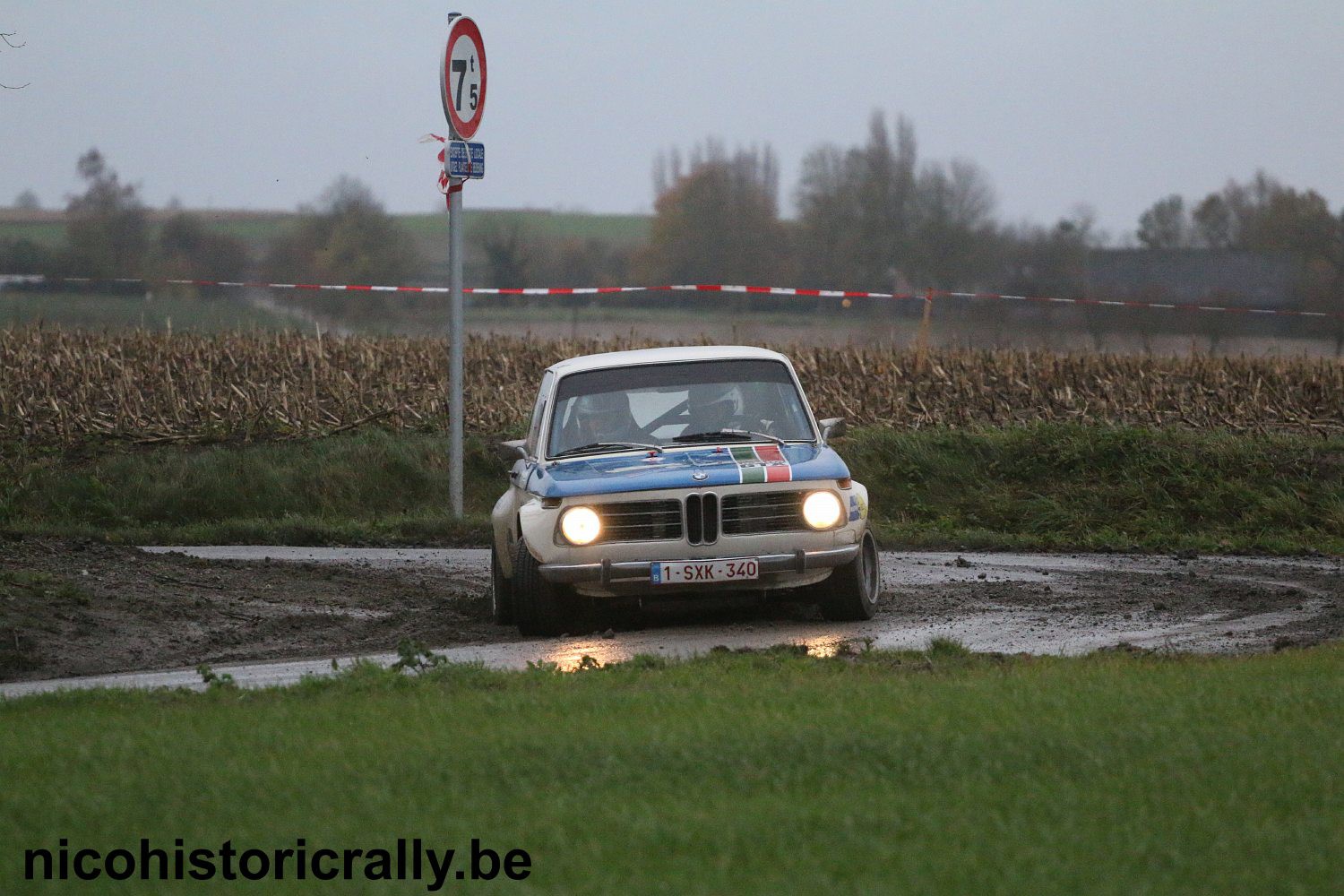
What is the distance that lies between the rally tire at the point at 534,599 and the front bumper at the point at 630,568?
0.12 m

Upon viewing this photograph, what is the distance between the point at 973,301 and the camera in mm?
32781

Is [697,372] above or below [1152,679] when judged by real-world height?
above

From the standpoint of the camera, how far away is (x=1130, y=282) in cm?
3984

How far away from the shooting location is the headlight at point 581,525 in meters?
10.6

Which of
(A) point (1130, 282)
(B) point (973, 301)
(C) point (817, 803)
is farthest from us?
(A) point (1130, 282)

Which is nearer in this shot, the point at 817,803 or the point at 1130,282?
the point at 817,803

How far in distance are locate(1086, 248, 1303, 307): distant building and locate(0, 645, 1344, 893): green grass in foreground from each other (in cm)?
2985

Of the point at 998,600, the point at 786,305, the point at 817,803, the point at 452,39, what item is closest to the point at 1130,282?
the point at 786,305

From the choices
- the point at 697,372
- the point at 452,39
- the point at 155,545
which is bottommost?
the point at 155,545

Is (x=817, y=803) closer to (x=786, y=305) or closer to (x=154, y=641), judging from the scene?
(x=154, y=641)

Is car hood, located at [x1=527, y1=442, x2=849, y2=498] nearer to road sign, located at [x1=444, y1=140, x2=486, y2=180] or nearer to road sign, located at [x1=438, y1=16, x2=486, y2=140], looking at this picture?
road sign, located at [x1=444, y1=140, x2=486, y2=180]

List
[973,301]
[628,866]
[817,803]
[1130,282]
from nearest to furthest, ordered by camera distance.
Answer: [628,866] < [817,803] < [973,301] < [1130,282]

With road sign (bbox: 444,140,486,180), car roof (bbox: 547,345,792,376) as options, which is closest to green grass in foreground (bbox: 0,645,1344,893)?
car roof (bbox: 547,345,792,376)

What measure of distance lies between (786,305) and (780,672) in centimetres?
3417
